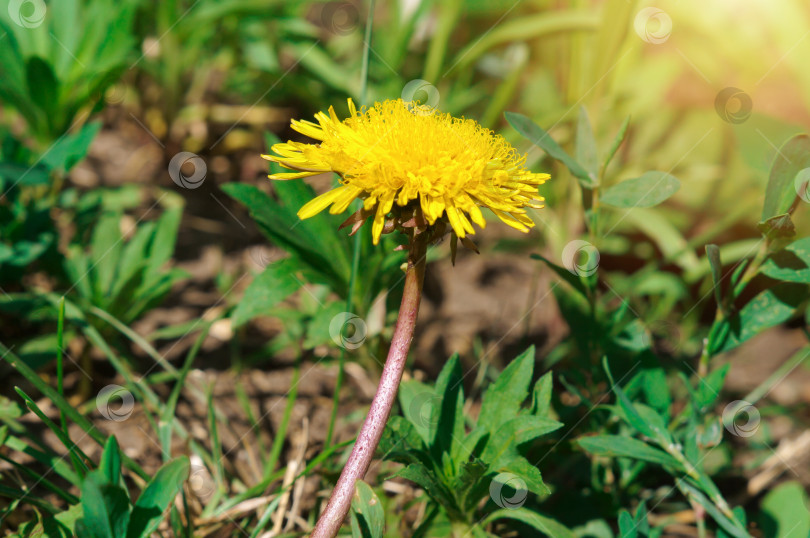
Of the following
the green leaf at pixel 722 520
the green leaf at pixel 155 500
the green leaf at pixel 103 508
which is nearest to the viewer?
the green leaf at pixel 103 508

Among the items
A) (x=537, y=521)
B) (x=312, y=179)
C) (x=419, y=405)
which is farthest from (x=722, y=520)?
(x=312, y=179)

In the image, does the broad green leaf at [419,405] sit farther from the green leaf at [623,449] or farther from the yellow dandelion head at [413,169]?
the yellow dandelion head at [413,169]

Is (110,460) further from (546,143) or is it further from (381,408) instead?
(546,143)

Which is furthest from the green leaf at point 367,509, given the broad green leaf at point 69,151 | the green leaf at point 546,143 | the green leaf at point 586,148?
the broad green leaf at point 69,151

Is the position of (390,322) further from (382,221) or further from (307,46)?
(307,46)

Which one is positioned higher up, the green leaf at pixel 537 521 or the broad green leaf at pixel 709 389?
the broad green leaf at pixel 709 389

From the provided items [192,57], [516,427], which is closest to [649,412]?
[516,427]
